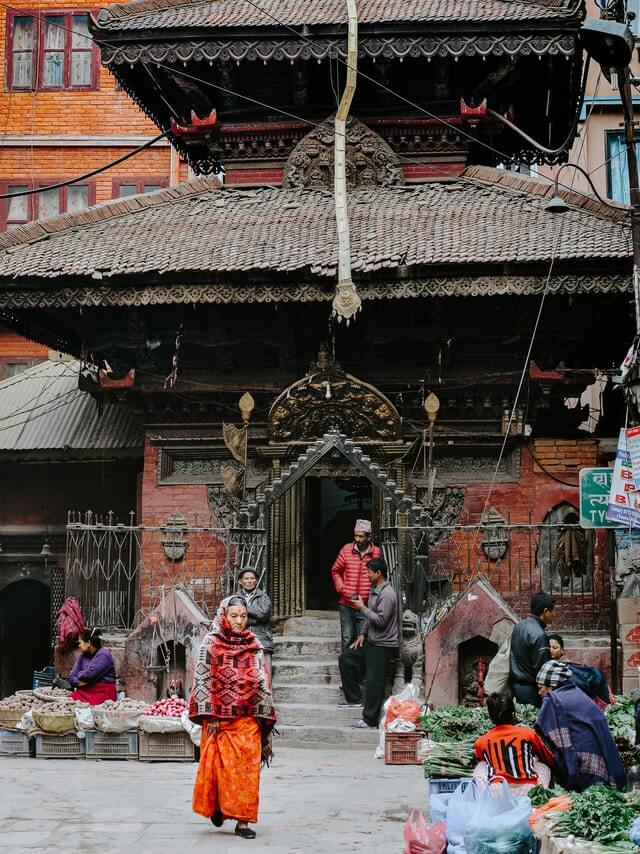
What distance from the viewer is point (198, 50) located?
17.6 meters

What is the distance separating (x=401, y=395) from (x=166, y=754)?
20.7ft

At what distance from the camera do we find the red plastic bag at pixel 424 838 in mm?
7180

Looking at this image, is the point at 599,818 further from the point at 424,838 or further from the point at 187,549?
the point at 187,549

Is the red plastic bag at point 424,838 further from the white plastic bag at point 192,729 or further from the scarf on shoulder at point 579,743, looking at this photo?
the white plastic bag at point 192,729

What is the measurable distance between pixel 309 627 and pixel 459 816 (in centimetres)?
849

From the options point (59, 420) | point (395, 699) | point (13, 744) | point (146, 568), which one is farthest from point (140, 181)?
point (395, 699)

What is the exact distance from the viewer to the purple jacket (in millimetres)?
13305

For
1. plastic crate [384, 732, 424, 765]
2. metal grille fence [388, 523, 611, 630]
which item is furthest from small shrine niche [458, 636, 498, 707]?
plastic crate [384, 732, 424, 765]

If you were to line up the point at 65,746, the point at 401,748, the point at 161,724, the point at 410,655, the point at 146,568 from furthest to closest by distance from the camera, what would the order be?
the point at 146,568 < the point at 410,655 < the point at 65,746 < the point at 161,724 < the point at 401,748

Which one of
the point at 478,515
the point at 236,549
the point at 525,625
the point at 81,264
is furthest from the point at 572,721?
the point at 81,264

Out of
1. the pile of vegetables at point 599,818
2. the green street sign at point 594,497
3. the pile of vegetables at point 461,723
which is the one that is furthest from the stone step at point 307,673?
the pile of vegetables at point 599,818

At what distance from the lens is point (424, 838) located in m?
7.20

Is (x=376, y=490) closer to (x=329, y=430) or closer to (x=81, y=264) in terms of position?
(x=329, y=430)

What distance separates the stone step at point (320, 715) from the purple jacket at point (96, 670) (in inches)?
73.9
